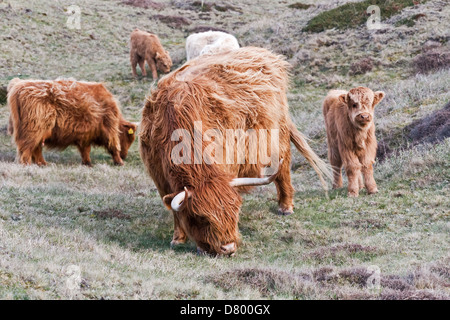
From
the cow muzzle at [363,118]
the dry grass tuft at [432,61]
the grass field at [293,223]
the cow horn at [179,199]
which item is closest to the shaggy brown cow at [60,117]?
the grass field at [293,223]

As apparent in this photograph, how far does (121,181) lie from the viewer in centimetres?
1172

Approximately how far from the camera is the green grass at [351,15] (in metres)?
22.0

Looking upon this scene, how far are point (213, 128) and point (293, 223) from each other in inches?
86.3

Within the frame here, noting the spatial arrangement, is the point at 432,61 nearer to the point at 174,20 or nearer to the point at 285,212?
the point at 285,212

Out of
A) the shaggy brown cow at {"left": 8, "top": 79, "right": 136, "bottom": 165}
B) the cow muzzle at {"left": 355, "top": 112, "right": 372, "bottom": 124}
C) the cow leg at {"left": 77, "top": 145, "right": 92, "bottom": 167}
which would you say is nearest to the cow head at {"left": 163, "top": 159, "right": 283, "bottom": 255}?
the cow muzzle at {"left": 355, "top": 112, "right": 372, "bottom": 124}

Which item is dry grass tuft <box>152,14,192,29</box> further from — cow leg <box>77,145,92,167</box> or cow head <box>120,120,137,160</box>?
cow leg <box>77,145,92,167</box>

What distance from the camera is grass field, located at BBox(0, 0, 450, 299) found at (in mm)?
4836

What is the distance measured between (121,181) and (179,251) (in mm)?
5256

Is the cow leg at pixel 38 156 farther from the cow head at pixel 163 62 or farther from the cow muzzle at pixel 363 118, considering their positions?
the cow head at pixel 163 62

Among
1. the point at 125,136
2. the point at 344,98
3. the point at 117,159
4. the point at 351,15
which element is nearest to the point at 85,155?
the point at 117,159
